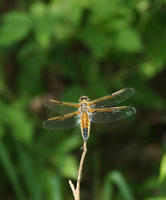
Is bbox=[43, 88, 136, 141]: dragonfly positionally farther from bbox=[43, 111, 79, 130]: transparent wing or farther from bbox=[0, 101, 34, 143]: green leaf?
bbox=[0, 101, 34, 143]: green leaf

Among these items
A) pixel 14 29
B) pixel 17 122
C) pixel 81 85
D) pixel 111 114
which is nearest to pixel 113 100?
pixel 111 114

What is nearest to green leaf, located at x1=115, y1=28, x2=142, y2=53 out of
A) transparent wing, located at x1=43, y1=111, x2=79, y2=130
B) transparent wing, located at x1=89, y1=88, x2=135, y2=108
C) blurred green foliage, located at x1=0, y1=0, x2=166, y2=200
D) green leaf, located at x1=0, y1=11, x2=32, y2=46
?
blurred green foliage, located at x1=0, y1=0, x2=166, y2=200

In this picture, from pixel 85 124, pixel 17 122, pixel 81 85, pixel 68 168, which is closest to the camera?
pixel 85 124

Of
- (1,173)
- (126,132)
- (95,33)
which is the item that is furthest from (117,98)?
(126,132)

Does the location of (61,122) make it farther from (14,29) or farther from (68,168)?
(68,168)

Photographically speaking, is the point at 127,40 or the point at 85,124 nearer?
the point at 85,124

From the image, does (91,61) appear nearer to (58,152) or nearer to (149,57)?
(149,57)
